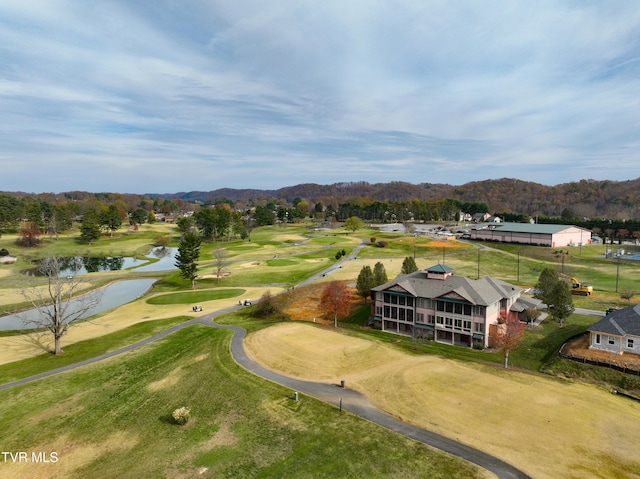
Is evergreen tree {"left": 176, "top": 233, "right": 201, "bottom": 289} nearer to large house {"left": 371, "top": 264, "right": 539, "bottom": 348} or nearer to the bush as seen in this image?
large house {"left": 371, "top": 264, "right": 539, "bottom": 348}

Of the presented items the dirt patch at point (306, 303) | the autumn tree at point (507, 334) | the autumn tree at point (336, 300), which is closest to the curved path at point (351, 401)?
the dirt patch at point (306, 303)

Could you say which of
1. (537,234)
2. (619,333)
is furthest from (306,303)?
(537,234)

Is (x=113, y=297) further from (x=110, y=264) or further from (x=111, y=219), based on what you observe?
(x=111, y=219)

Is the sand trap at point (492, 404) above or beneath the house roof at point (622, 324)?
beneath

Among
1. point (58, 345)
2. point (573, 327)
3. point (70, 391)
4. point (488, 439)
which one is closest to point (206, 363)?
point (70, 391)

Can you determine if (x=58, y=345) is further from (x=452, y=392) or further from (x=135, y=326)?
(x=452, y=392)

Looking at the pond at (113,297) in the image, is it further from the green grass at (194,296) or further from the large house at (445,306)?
the large house at (445,306)

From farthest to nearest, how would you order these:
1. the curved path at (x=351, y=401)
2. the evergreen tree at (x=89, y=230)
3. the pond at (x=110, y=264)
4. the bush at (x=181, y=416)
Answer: the evergreen tree at (x=89, y=230)
the pond at (x=110, y=264)
the bush at (x=181, y=416)
the curved path at (x=351, y=401)
